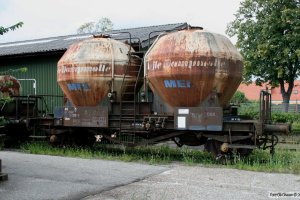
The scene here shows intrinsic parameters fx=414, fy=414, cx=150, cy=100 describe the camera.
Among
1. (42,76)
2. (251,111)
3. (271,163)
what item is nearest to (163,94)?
(271,163)

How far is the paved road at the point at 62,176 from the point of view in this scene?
7.37 m

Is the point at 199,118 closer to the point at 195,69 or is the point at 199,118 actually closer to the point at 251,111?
the point at 195,69

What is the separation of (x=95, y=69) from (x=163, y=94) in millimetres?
2415

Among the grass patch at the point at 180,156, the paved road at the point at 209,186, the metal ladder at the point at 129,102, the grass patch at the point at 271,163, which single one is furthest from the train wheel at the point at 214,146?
the metal ladder at the point at 129,102

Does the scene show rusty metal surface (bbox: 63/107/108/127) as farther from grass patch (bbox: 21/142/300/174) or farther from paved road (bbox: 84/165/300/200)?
paved road (bbox: 84/165/300/200)

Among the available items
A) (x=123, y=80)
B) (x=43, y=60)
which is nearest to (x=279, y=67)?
(x=43, y=60)

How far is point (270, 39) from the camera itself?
37.3 m

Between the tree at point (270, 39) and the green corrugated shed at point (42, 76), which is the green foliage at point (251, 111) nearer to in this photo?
the tree at point (270, 39)

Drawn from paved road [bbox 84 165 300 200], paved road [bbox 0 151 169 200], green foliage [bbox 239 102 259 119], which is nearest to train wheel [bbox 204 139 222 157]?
paved road [bbox 84 165 300 200]

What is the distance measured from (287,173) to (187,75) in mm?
3535

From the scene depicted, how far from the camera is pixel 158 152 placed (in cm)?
1348

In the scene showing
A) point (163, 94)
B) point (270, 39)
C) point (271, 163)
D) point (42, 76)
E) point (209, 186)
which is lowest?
point (209, 186)

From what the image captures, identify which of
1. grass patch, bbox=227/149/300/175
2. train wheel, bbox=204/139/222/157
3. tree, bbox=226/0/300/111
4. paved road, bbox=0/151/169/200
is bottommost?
paved road, bbox=0/151/169/200

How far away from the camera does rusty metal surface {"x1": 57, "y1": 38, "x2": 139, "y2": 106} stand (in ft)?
41.4
